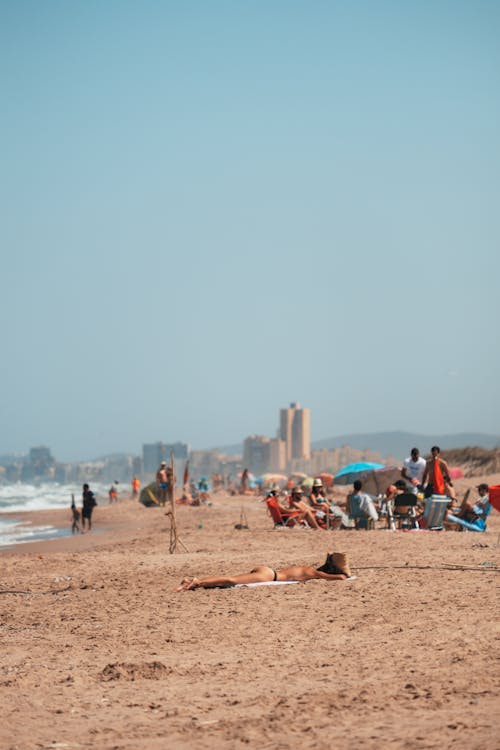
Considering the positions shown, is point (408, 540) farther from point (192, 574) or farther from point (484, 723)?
point (484, 723)

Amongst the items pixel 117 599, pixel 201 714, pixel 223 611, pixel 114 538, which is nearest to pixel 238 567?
pixel 117 599

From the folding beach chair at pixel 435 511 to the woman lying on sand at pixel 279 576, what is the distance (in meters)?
6.38

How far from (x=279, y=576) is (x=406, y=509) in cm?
731

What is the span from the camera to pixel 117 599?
969 centimetres

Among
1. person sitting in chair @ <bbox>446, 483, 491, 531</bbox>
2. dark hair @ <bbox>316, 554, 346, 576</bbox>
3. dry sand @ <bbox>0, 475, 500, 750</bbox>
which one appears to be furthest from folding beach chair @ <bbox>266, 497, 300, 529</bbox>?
dark hair @ <bbox>316, 554, 346, 576</bbox>

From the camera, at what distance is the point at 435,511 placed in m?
16.4

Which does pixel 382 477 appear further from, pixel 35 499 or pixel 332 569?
pixel 35 499

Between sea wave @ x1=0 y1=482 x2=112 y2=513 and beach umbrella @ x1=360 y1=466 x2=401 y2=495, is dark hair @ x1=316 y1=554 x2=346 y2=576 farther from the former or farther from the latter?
sea wave @ x1=0 y1=482 x2=112 y2=513

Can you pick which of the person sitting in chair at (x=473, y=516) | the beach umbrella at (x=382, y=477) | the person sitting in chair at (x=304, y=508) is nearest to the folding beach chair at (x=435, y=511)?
the person sitting in chair at (x=473, y=516)

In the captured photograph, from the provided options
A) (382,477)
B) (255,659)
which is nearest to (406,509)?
(255,659)

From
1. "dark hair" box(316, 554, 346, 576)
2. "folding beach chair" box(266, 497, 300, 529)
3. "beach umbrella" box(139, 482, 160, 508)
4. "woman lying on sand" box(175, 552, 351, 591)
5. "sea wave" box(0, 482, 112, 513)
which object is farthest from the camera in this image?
"sea wave" box(0, 482, 112, 513)

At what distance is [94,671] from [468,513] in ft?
36.8

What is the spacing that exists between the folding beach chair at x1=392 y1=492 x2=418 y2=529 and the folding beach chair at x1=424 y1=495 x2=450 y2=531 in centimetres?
33

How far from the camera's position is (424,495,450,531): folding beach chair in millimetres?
16266
